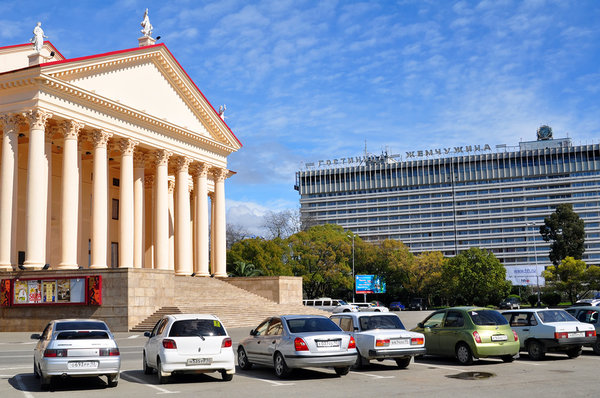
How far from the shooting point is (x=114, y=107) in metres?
36.9

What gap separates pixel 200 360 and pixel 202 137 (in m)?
32.9

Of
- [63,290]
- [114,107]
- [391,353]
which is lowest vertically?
[391,353]

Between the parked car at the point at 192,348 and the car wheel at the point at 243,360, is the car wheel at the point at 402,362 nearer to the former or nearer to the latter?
the car wheel at the point at 243,360

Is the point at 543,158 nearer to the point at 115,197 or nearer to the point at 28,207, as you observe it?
the point at 115,197

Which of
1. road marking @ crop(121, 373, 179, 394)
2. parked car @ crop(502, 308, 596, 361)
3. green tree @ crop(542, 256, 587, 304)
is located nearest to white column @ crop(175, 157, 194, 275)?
road marking @ crop(121, 373, 179, 394)

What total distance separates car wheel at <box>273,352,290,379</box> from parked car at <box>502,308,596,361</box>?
26.6 feet

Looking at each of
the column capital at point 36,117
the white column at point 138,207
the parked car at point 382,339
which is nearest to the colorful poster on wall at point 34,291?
the column capital at point 36,117

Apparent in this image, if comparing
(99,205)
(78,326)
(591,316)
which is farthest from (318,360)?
(99,205)

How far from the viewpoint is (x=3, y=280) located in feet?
104

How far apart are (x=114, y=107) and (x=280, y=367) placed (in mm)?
26711

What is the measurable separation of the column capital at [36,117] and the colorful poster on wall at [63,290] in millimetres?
8294

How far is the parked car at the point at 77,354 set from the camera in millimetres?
12656

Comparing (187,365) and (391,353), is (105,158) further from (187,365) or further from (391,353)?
(391,353)

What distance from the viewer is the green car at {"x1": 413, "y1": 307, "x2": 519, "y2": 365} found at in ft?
53.3
